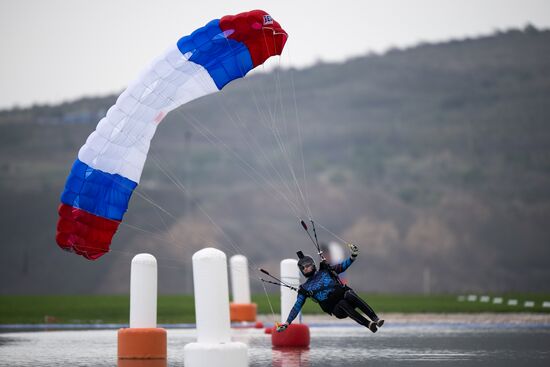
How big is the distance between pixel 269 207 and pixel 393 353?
7420 centimetres

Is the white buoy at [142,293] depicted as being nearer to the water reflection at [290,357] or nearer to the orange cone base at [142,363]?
the orange cone base at [142,363]

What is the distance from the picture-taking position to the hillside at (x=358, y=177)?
8144cm

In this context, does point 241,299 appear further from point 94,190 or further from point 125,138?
point 125,138

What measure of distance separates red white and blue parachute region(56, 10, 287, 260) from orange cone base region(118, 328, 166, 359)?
5.62ft

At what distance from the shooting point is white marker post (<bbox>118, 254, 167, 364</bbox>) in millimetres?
17062

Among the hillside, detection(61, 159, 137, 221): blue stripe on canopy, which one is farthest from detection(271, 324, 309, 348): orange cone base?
the hillside

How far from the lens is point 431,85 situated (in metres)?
124

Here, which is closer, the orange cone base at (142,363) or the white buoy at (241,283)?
the orange cone base at (142,363)

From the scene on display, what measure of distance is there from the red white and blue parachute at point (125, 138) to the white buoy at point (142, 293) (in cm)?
113

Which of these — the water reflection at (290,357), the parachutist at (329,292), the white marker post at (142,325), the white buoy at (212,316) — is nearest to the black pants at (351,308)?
the parachutist at (329,292)

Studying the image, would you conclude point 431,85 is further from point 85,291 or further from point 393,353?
point 393,353

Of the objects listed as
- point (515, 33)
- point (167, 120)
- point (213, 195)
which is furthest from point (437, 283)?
point (515, 33)

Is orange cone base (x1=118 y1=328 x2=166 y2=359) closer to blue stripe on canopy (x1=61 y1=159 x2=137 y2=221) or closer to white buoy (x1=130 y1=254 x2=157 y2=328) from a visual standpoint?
white buoy (x1=130 y1=254 x2=157 y2=328)

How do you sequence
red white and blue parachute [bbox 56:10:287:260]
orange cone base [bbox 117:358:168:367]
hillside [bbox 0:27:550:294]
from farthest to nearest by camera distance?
hillside [bbox 0:27:550:294] → red white and blue parachute [bbox 56:10:287:260] → orange cone base [bbox 117:358:168:367]
